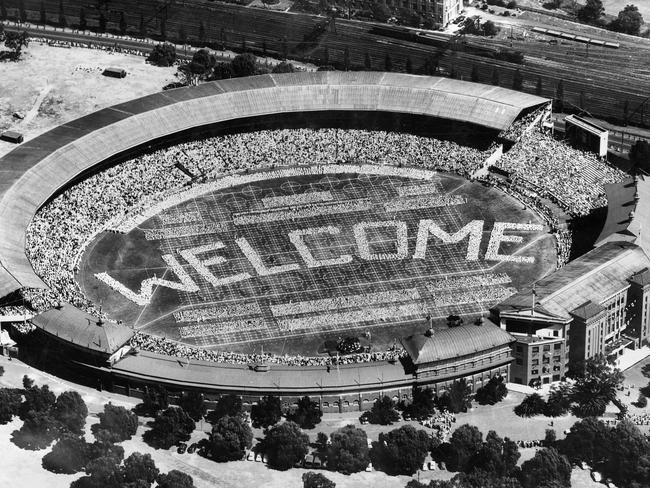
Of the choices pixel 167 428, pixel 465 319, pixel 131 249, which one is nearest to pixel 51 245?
pixel 131 249

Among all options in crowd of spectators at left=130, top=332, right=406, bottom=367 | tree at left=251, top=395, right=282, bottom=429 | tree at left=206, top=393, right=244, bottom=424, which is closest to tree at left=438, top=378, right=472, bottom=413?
crowd of spectators at left=130, top=332, right=406, bottom=367

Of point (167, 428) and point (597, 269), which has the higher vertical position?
point (597, 269)

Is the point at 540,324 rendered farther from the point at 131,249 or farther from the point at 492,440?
the point at 131,249

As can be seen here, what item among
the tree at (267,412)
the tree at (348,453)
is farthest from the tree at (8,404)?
the tree at (348,453)

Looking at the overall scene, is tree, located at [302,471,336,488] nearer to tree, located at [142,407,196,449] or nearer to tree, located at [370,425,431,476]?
tree, located at [370,425,431,476]

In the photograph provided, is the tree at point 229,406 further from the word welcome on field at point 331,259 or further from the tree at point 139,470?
the word welcome on field at point 331,259

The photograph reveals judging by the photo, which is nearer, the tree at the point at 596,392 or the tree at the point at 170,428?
the tree at the point at 170,428

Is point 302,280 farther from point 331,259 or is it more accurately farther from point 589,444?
point 589,444
